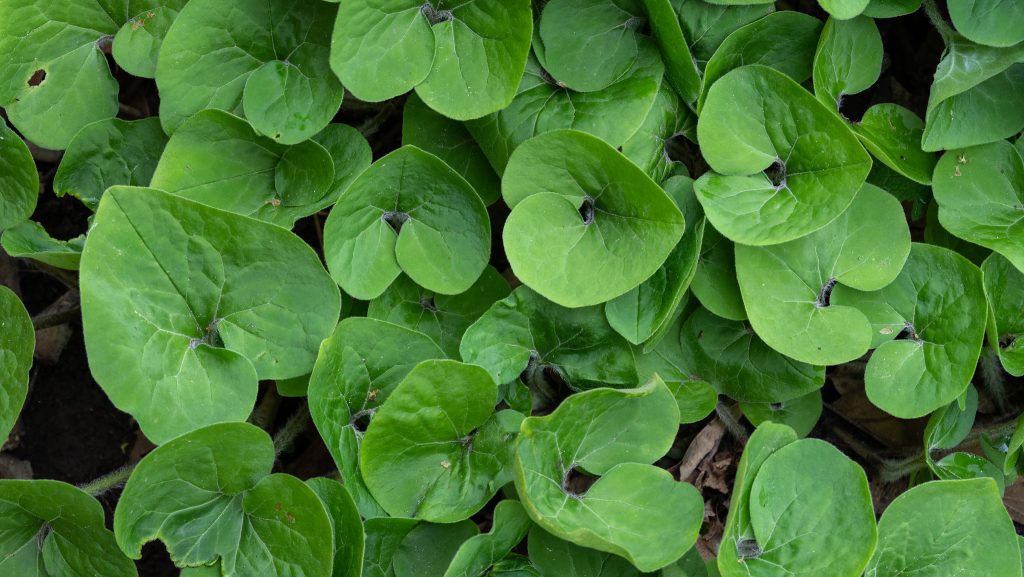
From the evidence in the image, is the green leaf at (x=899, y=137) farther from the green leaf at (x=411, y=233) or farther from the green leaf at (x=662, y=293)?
the green leaf at (x=411, y=233)

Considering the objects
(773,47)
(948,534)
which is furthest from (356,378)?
(948,534)

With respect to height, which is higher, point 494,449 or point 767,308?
point 767,308

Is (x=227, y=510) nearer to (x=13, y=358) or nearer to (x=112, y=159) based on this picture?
(x=13, y=358)

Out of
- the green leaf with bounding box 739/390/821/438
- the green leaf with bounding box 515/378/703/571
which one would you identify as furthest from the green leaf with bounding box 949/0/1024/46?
the green leaf with bounding box 515/378/703/571

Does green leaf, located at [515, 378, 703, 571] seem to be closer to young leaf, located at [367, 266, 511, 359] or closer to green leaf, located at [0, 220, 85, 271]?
young leaf, located at [367, 266, 511, 359]

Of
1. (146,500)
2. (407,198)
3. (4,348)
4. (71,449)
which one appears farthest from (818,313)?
(71,449)

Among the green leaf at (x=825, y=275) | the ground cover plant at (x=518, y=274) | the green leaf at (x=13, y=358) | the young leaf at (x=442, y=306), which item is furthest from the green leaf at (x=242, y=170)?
the green leaf at (x=825, y=275)

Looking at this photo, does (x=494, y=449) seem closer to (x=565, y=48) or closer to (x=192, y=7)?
(x=565, y=48)
